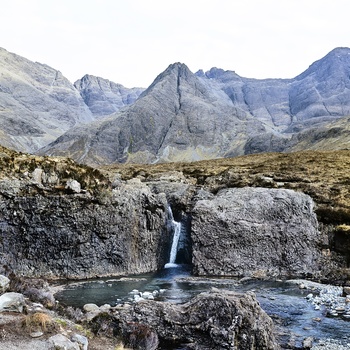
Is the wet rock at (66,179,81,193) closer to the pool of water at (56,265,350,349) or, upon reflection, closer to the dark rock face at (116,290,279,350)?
the pool of water at (56,265,350,349)

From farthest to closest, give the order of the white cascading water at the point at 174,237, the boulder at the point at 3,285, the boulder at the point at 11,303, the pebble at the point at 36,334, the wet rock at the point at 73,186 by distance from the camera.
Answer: the white cascading water at the point at 174,237, the wet rock at the point at 73,186, the boulder at the point at 3,285, the boulder at the point at 11,303, the pebble at the point at 36,334

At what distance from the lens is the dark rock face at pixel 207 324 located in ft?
55.8

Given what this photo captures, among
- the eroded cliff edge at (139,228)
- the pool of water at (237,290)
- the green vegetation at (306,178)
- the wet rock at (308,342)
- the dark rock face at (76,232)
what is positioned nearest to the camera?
the wet rock at (308,342)

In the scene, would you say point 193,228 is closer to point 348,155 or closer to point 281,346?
point 281,346

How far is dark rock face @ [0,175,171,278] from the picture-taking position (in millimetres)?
34375

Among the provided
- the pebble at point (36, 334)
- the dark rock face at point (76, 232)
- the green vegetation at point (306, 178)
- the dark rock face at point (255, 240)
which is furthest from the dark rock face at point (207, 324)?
the green vegetation at point (306, 178)

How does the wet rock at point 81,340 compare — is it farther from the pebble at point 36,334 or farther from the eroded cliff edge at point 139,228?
the eroded cliff edge at point 139,228

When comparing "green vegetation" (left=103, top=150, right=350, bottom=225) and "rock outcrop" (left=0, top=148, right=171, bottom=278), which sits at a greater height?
"green vegetation" (left=103, top=150, right=350, bottom=225)

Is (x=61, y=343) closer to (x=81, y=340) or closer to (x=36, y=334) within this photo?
(x=36, y=334)

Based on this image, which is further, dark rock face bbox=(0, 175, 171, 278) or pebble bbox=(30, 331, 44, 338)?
dark rock face bbox=(0, 175, 171, 278)

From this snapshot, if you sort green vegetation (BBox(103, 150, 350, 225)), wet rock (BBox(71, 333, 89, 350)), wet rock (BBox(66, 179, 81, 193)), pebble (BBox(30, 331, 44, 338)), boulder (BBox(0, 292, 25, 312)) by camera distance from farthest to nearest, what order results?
1. green vegetation (BBox(103, 150, 350, 225))
2. wet rock (BBox(66, 179, 81, 193))
3. boulder (BBox(0, 292, 25, 312))
4. wet rock (BBox(71, 333, 89, 350))
5. pebble (BBox(30, 331, 44, 338))

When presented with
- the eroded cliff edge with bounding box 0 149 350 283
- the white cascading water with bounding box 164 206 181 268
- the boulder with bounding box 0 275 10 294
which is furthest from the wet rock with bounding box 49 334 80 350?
the white cascading water with bounding box 164 206 181 268

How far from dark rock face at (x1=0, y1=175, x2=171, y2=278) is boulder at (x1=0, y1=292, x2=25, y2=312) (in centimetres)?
1819

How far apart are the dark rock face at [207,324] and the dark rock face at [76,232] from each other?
18.8m
